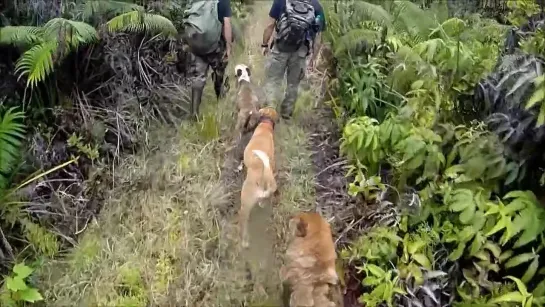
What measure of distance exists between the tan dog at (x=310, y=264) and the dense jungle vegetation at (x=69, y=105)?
1511 millimetres

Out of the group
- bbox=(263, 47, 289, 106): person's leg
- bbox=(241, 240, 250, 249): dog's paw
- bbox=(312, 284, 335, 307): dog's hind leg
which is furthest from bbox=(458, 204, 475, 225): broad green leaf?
bbox=(263, 47, 289, 106): person's leg

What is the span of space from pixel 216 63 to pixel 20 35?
61.4 inches

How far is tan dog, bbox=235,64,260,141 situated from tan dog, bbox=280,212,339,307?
1212 millimetres

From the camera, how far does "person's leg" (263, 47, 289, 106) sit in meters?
5.02

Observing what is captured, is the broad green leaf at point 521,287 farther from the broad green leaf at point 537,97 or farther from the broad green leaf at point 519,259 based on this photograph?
the broad green leaf at point 537,97

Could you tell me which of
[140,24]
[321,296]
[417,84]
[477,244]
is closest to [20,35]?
[140,24]

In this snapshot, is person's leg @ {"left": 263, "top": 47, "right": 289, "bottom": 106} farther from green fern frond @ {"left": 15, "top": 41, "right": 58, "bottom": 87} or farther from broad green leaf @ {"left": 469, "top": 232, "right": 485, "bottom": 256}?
broad green leaf @ {"left": 469, "top": 232, "right": 485, "bottom": 256}

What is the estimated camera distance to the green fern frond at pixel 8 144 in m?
3.98

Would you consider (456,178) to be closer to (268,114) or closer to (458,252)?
(458,252)

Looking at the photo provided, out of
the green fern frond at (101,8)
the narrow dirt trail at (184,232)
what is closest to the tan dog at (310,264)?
the narrow dirt trail at (184,232)

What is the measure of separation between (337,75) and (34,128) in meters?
2.97

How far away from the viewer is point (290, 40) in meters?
4.78

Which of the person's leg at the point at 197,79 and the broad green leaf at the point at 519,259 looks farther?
the person's leg at the point at 197,79

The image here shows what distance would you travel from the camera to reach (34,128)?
179 inches
